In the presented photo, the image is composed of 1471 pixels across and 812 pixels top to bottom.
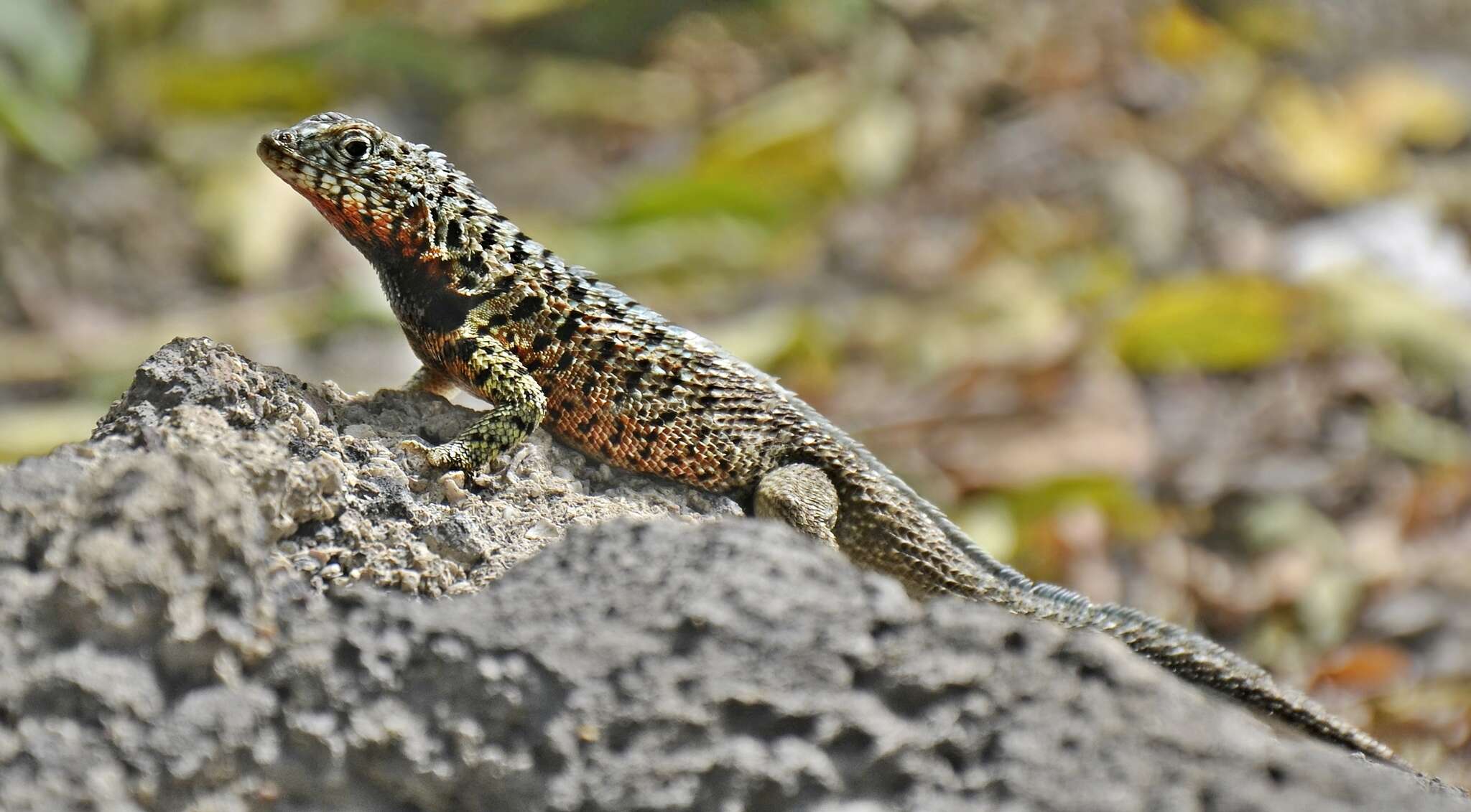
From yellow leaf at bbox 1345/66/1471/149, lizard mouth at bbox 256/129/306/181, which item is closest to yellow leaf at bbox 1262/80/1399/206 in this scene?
yellow leaf at bbox 1345/66/1471/149

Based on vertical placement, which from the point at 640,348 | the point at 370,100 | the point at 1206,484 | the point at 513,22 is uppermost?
the point at 513,22

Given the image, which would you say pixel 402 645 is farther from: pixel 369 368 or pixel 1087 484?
pixel 369 368

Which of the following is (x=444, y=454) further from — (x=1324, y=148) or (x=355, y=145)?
(x=1324, y=148)

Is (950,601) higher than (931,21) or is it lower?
lower

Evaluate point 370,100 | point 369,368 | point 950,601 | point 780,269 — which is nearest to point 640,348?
point 950,601

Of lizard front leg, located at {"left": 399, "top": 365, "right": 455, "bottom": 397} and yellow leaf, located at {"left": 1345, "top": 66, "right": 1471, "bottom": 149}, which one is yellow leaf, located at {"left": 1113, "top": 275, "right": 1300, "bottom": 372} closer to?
yellow leaf, located at {"left": 1345, "top": 66, "right": 1471, "bottom": 149}

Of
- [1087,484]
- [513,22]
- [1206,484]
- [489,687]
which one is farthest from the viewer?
[513,22]

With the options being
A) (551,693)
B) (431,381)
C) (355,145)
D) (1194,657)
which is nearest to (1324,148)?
(1194,657)

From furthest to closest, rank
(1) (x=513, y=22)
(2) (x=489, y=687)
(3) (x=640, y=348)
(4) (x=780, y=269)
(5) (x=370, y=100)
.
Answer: (1) (x=513, y=22)
(5) (x=370, y=100)
(4) (x=780, y=269)
(3) (x=640, y=348)
(2) (x=489, y=687)

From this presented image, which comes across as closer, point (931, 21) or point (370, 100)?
point (370, 100)
